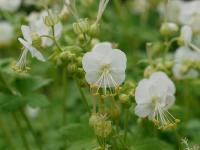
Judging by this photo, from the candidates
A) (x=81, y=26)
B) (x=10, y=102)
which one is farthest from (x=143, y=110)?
(x=10, y=102)

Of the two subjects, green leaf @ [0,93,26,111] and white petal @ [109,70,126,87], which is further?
green leaf @ [0,93,26,111]

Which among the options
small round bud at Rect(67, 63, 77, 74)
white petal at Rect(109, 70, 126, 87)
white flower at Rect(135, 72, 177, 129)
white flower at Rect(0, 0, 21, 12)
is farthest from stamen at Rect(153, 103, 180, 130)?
white flower at Rect(0, 0, 21, 12)

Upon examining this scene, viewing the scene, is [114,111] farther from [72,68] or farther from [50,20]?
[50,20]

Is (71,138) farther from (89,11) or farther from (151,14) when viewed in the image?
(151,14)

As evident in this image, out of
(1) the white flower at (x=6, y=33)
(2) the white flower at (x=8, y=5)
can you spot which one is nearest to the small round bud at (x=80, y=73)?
(2) the white flower at (x=8, y=5)

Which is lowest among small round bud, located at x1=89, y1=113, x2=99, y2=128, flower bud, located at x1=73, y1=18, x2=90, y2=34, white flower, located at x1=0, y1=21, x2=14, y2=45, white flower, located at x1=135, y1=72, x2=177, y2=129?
small round bud, located at x1=89, y1=113, x2=99, y2=128

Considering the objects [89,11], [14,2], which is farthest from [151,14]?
[14,2]

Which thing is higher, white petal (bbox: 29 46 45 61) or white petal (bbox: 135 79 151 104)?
white petal (bbox: 29 46 45 61)

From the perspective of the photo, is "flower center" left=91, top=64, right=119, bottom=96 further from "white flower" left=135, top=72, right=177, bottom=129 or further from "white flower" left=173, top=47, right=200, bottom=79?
"white flower" left=173, top=47, right=200, bottom=79
